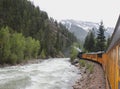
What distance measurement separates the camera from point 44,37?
4894 inches

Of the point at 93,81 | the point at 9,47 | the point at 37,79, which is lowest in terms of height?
the point at 37,79

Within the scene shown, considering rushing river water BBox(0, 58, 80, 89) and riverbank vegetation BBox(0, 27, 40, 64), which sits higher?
riverbank vegetation BBox(0, 27, 40, 64)

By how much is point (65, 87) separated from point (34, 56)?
67.2 metres

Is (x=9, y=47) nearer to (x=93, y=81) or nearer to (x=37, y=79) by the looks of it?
(x=37, y=79)

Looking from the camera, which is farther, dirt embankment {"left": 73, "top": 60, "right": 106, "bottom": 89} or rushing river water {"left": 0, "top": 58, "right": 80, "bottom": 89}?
rushing river water {"left": 0, "top": 58, "right": 80, "bottom": 89}

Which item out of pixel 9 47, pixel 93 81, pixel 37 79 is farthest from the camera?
pixel 9 47

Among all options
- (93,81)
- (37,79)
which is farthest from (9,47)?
(93,81)

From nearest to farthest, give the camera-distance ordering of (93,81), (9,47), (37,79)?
(93,81), (37,79), (9,47)

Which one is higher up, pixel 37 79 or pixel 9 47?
pixel 9 47

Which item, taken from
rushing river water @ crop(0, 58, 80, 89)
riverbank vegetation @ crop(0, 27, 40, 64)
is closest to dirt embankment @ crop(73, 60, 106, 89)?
rushing river water @ crop(0, 58, 80, 89)

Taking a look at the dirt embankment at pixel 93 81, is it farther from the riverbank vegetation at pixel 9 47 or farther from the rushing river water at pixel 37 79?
the riverbank vegetation at pixel 9 47

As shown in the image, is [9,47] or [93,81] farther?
[9,47]

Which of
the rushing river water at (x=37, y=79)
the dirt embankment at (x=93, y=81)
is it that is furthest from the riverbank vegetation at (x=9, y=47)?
the dirt embankment at (x=93, y=81)

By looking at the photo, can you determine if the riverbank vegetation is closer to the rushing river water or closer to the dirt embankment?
the rushing river water
